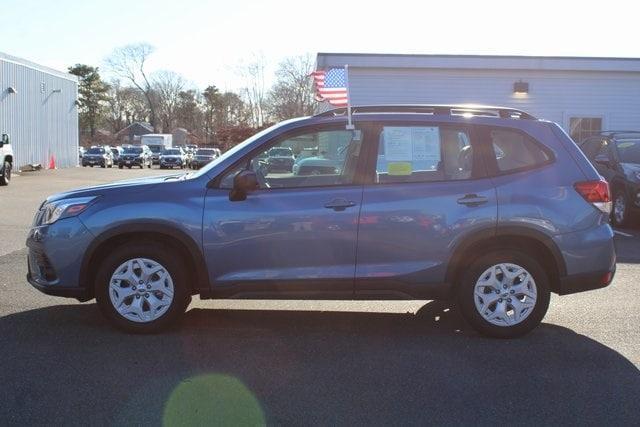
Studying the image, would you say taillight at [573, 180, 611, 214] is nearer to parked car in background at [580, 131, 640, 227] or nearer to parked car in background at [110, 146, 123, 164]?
parked car in background at [580, 131, 640, 227]

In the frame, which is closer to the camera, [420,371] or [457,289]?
[420,371]

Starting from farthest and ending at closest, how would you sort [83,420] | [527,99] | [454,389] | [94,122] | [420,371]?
[94,122] < [527,99] < [420,371] < [454,389] < [83,420]

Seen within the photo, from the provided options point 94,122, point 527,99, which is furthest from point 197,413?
point 94,122

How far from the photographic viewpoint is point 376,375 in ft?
15.1

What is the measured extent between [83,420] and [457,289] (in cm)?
302

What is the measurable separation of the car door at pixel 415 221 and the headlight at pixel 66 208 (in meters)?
2.20

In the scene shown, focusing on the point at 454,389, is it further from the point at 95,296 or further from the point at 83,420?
the point at 95,296

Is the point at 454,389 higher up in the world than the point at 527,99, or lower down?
lower down

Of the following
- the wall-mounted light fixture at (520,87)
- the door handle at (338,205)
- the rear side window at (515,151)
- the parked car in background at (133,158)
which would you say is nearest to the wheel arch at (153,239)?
the door handle at (338,205)

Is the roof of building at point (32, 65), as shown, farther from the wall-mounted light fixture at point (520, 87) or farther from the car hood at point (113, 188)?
the car hood at point (113, 188)

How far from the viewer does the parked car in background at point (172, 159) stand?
4975cm

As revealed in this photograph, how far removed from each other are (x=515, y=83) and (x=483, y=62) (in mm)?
1181

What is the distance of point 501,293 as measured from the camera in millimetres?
5461

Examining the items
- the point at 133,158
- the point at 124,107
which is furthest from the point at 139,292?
the point at 124,107
